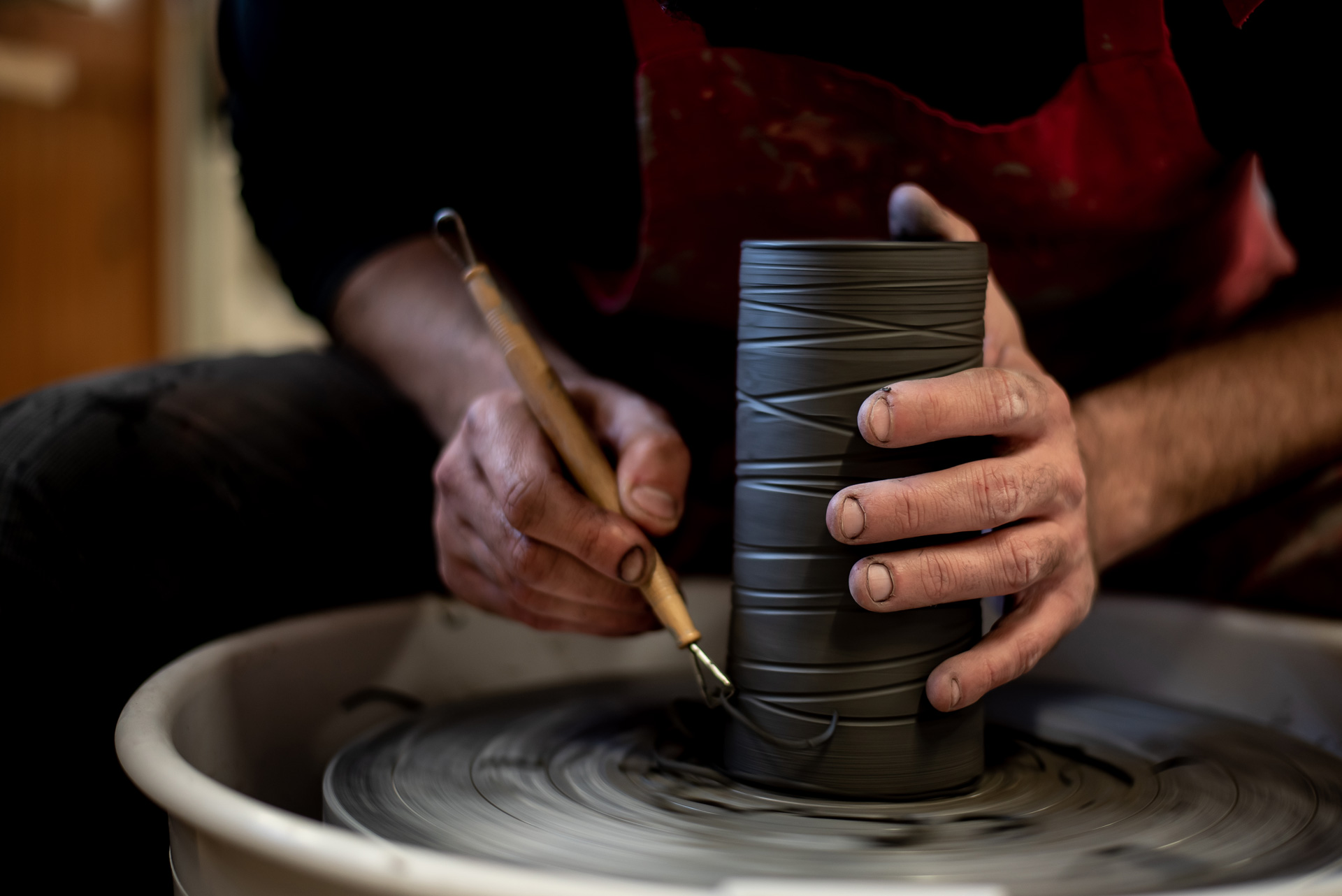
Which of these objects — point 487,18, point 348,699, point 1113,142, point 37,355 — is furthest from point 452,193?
point 37,355

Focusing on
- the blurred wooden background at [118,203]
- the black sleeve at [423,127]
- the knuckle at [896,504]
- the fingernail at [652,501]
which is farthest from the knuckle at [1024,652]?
the blurred wooden background at [118,203]

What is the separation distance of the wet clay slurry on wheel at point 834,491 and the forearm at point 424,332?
1.05ft

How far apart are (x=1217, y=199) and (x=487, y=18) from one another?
2.05 feet

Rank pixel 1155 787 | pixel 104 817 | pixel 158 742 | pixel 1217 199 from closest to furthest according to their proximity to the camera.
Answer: pixel 158 742
pixel 1155 787
pixel 104 817
pixel 1217 199

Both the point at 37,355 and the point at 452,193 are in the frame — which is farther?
the point at 37,355

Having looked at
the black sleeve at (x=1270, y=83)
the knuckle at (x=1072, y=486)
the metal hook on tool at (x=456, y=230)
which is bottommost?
the knuckle at (x=1072, y=486)

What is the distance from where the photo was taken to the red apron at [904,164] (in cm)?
77

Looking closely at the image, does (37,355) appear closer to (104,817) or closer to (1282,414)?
(104,817)

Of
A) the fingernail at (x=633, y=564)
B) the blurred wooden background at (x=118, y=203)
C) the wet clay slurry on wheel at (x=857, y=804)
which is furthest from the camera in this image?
the blurred wooden background at (x=118, y=203)

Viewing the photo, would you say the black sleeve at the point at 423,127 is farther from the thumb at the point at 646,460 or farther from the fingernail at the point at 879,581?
the fingernail at the point at 879,581

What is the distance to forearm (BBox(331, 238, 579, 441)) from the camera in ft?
3.14

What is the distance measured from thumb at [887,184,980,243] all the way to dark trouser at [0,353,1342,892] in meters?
0.45

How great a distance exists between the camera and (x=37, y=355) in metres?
2.70

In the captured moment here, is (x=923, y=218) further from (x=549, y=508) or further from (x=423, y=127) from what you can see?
(x=423, y=127)
